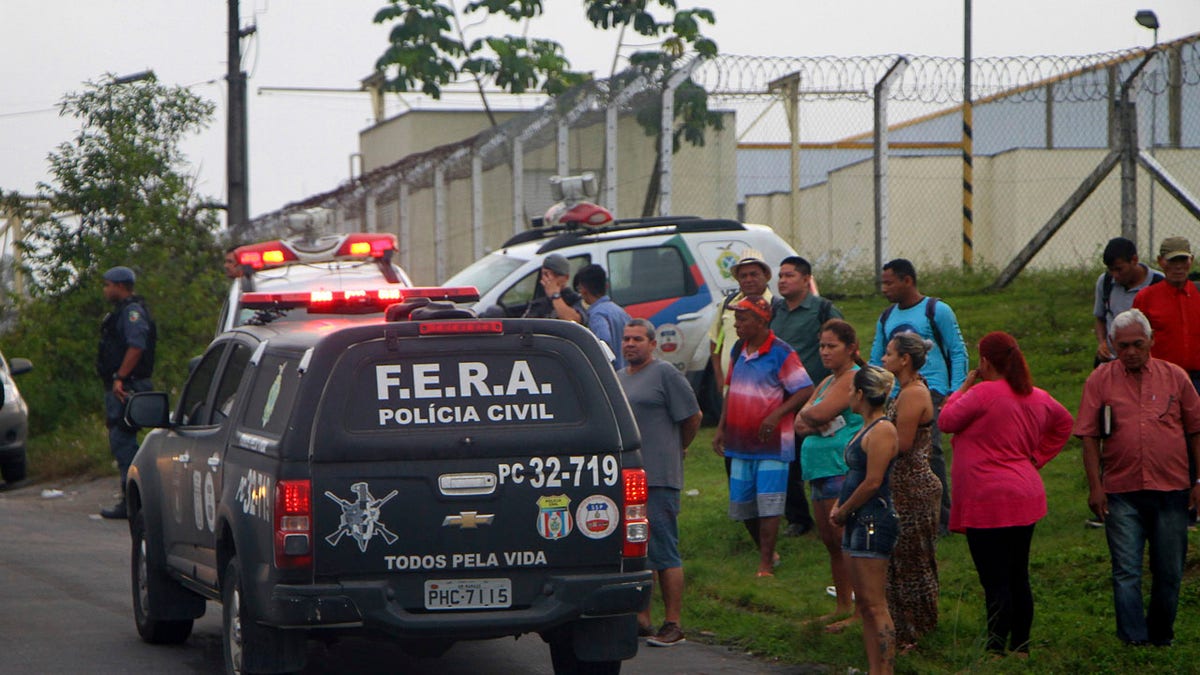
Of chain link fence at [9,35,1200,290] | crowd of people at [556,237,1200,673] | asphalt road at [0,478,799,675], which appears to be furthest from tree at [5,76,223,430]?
crowd of people at [556,237,1200,673]

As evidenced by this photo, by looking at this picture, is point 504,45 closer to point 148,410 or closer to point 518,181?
point 518,181

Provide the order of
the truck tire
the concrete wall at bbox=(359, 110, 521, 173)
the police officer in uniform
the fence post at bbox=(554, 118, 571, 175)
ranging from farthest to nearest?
the concrete wall at bbox=(359, 110, 521, 173), the fence post at bbox=(554, 118, 571, 175), the police officer in uniform, the truck tire

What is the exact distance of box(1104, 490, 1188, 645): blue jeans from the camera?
7.49 m

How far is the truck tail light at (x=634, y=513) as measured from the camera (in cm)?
670

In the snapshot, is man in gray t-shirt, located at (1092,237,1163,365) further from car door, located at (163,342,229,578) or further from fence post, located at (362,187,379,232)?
fence post, located at (362,187,379,232)

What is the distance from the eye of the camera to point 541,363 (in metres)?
6.73

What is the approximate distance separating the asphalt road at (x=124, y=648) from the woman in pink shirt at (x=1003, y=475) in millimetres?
1054

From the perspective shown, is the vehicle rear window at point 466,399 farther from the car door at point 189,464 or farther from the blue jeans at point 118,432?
the blue jeans at point 118,432

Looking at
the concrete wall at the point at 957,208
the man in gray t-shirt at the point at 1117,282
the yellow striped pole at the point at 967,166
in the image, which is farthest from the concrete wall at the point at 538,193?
the man in gray t-shirt at the point at 1117,282

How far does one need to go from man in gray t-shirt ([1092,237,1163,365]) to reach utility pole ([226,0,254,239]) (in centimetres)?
1741

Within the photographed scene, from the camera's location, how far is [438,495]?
6473 mm

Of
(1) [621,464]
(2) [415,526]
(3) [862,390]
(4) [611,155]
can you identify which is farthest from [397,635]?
(4) [611,155]

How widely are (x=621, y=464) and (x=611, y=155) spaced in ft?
36.0

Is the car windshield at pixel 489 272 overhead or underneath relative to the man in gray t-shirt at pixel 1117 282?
overhead
